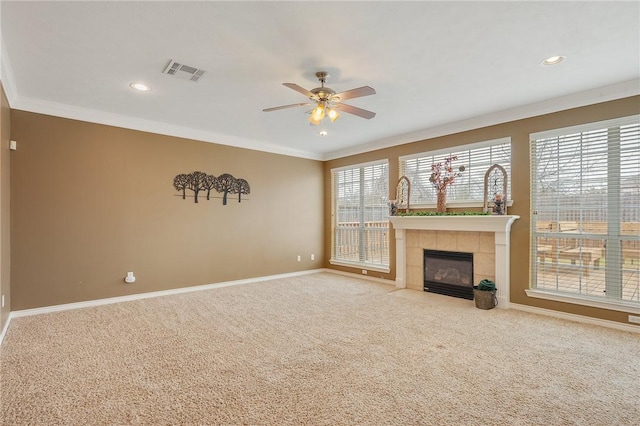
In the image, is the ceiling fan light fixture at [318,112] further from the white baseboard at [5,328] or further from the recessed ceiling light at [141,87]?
the white baseboard at [5,328]

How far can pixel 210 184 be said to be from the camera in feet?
→ 17.7

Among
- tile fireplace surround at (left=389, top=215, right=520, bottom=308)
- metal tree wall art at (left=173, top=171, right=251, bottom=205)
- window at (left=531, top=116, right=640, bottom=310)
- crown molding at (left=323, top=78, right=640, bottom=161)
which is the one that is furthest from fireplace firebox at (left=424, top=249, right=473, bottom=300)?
metal tree wall art at (left=173, top=171, right=251, bottom=205)

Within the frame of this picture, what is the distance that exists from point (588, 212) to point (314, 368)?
365 cm

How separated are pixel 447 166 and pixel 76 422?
200 inches

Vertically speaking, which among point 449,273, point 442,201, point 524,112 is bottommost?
point 449,273

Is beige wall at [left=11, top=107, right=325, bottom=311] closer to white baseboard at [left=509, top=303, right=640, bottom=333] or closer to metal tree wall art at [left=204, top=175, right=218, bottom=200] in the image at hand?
metal tree wall art at [left=204, top=175, right=218, bottom=200]

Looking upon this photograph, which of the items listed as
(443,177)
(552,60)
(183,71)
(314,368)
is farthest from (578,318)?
(183,71)

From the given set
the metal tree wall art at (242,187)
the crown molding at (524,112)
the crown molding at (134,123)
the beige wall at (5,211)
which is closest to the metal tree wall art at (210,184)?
the metal tree wall art at (242,187)

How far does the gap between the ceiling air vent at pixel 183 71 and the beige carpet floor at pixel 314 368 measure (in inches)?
105

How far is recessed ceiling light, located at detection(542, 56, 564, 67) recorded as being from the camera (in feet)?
9.35

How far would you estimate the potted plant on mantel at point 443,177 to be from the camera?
4.91 metres

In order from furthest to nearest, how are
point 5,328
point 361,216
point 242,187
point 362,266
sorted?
point 361,216 → point 362,266 → point 242,187 → point 5,328

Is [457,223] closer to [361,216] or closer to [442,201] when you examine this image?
[442,201]

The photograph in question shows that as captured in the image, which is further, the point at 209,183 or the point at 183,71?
the point at 209,183
